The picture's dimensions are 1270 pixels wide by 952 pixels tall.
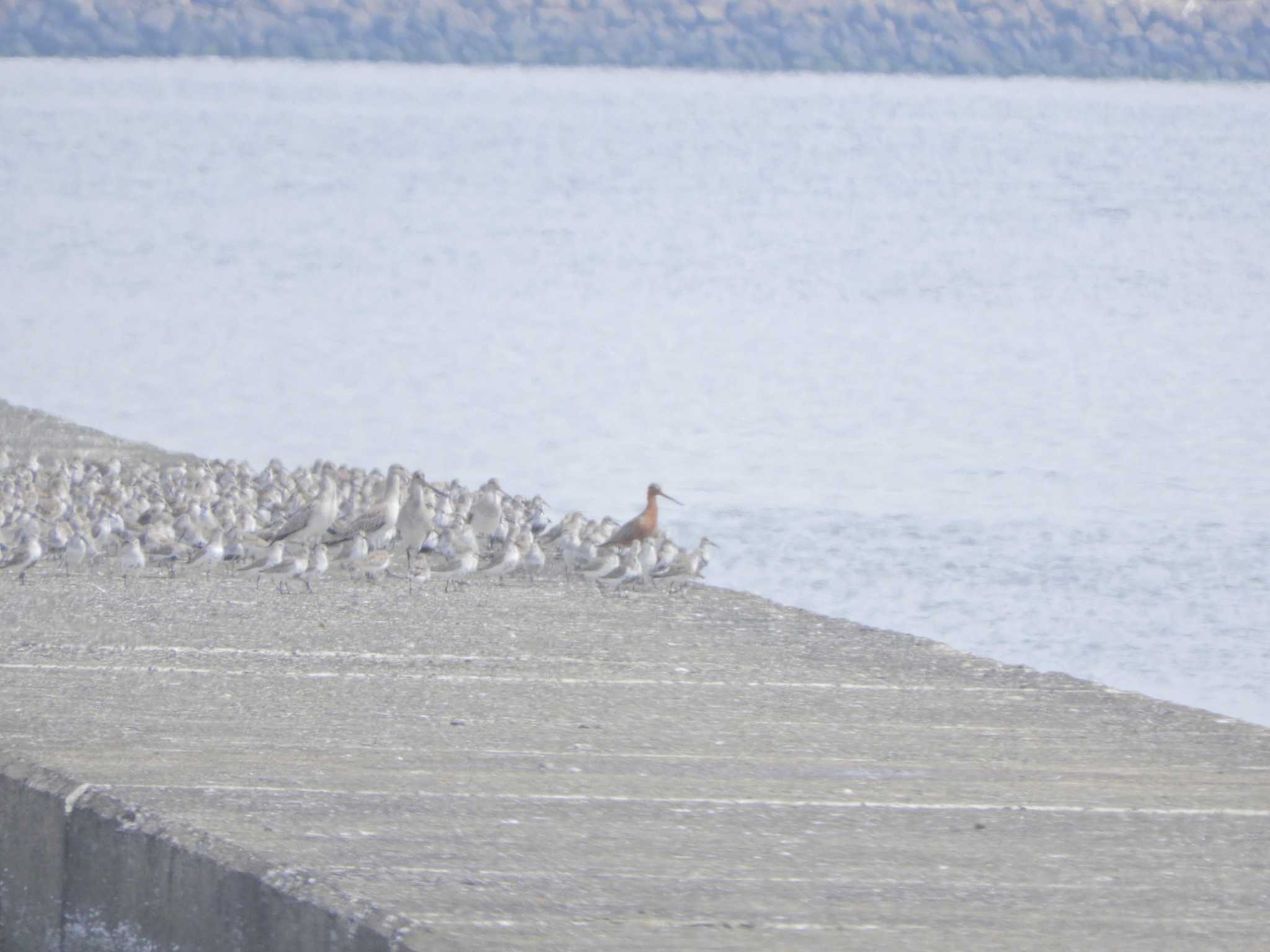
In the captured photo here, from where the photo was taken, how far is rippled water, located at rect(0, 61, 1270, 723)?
59.7ft

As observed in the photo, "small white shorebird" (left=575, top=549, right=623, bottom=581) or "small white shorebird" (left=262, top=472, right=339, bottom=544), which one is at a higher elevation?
"small white shorebird" (left=262, top=472, right=339, bottom=544)

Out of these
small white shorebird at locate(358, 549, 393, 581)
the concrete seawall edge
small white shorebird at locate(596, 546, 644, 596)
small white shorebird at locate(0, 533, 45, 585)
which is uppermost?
small white shorebird at locate(596, 546, 644, 596)

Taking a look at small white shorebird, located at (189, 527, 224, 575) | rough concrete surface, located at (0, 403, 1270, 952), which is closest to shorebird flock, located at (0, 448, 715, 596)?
small white shorebird, located at (189, 527, 224, 575)

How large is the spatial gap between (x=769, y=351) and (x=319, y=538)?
23414mm

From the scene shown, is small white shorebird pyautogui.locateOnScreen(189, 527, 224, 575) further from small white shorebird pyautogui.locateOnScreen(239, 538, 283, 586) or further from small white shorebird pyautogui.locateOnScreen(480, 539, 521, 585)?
small white shorebird pyautogui.locateOnScreen(480, 539, 521, 585)

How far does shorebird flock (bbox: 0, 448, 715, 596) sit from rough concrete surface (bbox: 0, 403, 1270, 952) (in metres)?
2.05

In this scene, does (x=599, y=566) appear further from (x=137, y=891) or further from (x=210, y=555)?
(x=137, y=891)

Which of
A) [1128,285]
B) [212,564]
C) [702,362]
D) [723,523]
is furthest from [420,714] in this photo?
[1128,285]

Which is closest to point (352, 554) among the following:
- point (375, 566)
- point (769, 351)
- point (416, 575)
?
point (375, 566)

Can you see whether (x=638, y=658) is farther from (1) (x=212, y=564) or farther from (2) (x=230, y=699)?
(1) (x=212, y=564)

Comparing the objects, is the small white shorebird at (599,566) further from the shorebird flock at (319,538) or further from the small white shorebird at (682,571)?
the small white shorebird at (682,571)

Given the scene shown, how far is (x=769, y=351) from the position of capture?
35.2m

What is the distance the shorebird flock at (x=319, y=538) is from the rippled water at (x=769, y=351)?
130 inches

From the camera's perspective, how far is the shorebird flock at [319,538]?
11.0 m
